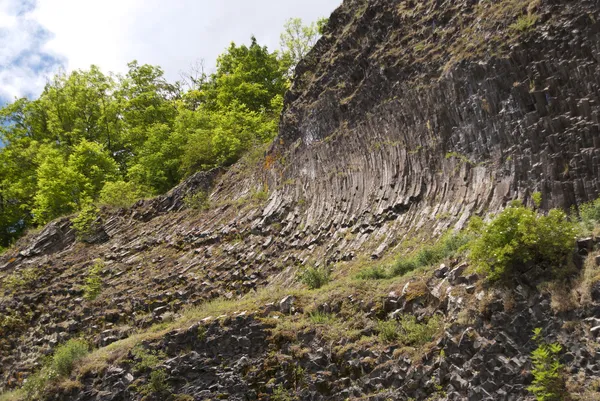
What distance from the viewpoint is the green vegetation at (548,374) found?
26.0 feet

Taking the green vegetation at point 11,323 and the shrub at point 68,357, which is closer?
the shrub at point 68,357

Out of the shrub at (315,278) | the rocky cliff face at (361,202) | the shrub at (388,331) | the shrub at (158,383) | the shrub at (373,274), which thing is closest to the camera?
the shrub at (388,331)

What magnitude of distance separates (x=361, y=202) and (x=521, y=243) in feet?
26.7

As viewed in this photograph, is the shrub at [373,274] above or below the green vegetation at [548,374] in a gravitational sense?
above

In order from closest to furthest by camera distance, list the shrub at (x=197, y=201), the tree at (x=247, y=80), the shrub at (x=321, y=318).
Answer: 1. the shrub at (x=321, y=318)
2. the shrub at (x=197, y=201)
3. the tree at (x=247, y=80)

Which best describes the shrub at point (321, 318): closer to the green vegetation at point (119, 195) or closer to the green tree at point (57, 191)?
the green vegetation at point (119, 195)

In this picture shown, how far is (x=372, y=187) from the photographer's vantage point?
1744 centimetres

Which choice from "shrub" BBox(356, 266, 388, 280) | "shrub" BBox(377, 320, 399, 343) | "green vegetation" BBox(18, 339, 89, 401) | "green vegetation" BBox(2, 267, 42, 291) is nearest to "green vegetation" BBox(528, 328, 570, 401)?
"shrub" BBox(377, 320, 399, 343)

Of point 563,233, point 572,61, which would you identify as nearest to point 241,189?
point 572,61

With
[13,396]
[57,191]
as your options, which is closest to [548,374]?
[13,396]

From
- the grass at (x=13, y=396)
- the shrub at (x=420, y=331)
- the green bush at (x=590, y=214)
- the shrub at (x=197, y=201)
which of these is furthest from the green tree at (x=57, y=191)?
the green bush at (x=590, y=214)

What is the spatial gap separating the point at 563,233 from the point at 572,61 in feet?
18.2

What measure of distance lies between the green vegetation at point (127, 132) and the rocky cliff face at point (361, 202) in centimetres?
414

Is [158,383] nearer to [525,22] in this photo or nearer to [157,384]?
[157,384]
